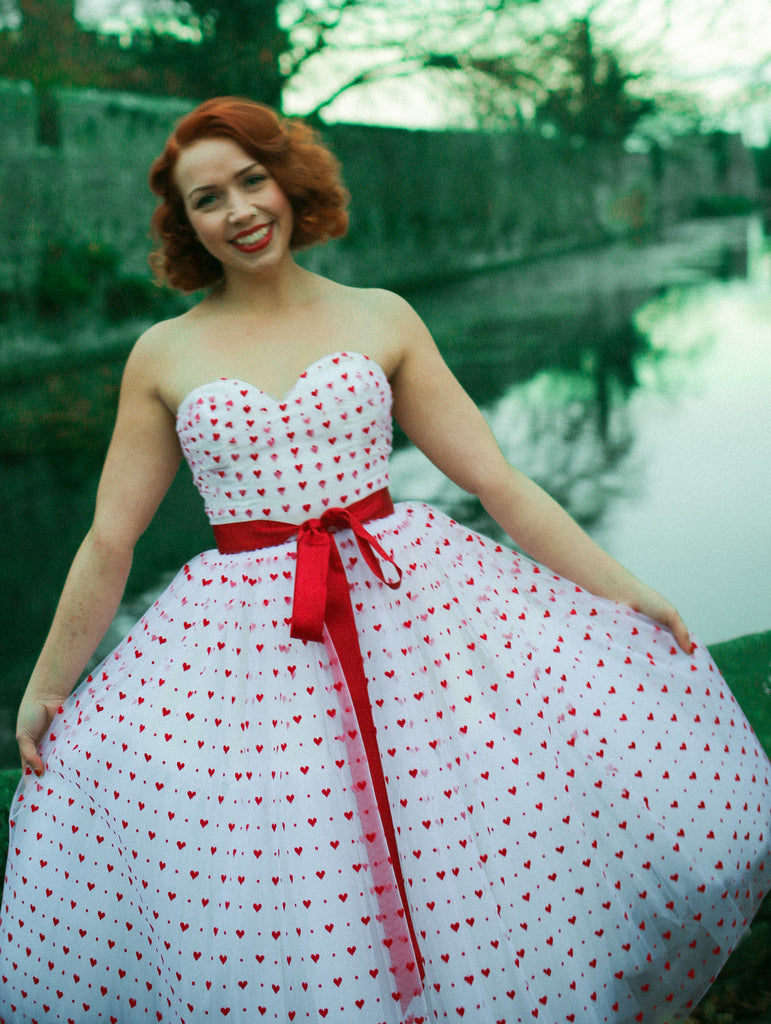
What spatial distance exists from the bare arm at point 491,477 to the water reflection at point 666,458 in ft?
7.54

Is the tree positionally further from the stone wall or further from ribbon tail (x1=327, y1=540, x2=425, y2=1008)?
ribbon tail (x1=327, y1=540, x2=425, y2=1008)

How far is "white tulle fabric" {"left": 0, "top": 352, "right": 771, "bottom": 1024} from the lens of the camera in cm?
153

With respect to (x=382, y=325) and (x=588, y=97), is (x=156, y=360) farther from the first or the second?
(x=588, y=97)

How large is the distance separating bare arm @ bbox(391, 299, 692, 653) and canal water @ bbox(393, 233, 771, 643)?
2305 mm

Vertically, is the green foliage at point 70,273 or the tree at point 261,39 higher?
the tree at point 261,39

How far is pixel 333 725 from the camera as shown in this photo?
5.45ft

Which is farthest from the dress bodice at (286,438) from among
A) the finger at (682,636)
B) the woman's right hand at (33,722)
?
the finger at (682,636)

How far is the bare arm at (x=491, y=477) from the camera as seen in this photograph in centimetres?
199

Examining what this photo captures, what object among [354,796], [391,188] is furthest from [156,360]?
[391,188]

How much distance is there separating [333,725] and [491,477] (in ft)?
1.97

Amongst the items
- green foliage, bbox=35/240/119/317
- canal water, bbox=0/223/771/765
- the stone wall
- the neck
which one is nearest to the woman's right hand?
the neck

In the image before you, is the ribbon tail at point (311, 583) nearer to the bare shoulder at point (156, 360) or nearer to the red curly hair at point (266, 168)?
the bare shoulder at point (156, 360)

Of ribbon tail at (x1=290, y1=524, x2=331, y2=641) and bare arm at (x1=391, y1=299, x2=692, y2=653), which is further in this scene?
bare arm at (x1=391, y1=299, x2=692, y2=653)

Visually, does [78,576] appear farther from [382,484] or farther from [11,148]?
[11,148]
